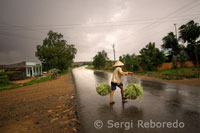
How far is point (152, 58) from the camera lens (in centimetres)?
1900

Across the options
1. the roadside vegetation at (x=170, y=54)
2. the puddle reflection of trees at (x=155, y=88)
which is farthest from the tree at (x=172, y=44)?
the puddle reflection of trees at (x=155, y=88)

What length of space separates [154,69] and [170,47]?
9.21 meters

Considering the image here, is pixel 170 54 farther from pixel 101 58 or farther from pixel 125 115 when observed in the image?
pixel 125 115

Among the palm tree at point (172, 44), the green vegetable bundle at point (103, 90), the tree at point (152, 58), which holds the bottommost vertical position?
the green vegetable bundle at point (103, 90)

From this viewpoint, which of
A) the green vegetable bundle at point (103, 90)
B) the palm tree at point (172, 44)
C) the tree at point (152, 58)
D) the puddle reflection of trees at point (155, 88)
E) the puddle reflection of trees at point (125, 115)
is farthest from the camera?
the palm tree at point (172, 44)

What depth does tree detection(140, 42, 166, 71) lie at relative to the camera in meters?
19.0

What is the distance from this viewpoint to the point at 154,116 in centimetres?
330

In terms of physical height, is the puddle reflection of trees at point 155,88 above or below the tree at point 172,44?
below

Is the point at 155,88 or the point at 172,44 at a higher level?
the point at 172,44

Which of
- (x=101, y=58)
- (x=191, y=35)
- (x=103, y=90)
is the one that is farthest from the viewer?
(x=101, y=58)

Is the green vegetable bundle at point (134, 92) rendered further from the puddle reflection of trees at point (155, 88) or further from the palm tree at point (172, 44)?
the palm tree at point (172, 44)

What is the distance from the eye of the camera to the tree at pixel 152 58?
19000 mm

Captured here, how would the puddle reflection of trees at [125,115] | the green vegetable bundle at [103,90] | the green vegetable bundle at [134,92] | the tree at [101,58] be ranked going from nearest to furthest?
the puddle reflection of trees at [125,115] < the green vegetable bundle at [134,92] < the green vegetable bundle at [103,90] < the tree at [101,58]

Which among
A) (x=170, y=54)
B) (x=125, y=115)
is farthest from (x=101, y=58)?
(x=125, y=115)
